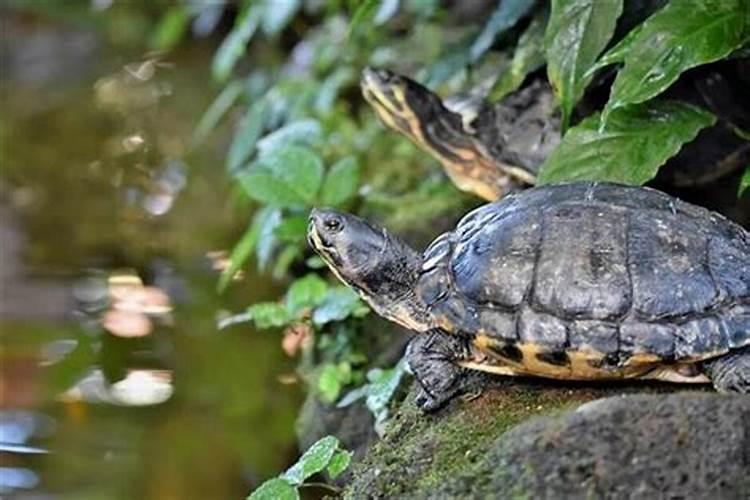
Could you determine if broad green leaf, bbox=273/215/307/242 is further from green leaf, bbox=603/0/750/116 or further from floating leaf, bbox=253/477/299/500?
floating leaf, bbox=253/477/299/500

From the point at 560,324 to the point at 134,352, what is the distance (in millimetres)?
2285

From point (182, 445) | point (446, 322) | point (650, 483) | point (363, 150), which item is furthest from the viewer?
point (363, 150)

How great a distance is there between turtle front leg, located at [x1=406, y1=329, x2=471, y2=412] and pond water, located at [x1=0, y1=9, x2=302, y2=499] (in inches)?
44.3

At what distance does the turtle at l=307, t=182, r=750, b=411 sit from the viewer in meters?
1.95

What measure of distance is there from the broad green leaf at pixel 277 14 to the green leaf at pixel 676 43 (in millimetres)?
2553

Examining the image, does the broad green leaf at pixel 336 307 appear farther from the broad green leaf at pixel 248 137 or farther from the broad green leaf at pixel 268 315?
the broad green leaf at pixel 248 137

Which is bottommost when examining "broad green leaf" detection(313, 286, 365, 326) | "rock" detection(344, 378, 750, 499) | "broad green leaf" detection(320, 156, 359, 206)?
"rock" detection(344, 378, 750, 499)

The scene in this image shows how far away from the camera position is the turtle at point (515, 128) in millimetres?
2969

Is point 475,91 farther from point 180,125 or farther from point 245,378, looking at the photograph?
point 180,125

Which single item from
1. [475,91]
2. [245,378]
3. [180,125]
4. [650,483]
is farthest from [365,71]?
[180,125]

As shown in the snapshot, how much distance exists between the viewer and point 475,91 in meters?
3.62

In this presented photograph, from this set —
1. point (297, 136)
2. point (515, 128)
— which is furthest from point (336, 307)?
point (297, 136)

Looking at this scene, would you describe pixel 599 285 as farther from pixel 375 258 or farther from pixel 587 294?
pixel 375 258

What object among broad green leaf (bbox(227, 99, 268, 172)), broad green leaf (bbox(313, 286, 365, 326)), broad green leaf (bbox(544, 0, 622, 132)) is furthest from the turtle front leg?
broad green leaf (bbox(227, 99, 268, 172))
